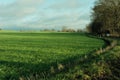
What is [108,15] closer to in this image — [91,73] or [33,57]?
[33,57]

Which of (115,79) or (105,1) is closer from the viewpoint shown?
(115,79)

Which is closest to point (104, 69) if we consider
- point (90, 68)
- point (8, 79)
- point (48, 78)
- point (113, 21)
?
point (90, 68)

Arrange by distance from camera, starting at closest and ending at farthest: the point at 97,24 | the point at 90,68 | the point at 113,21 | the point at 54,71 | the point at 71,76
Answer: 1. the point at 71,76
2. the point at 54,71
3. the point at 90,68
4. the point at 113,21
5. the point at 97,24

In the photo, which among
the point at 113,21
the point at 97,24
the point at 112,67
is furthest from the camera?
the point at 97,24

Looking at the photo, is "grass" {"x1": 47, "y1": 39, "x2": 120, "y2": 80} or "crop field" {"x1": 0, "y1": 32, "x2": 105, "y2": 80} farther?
"crop field" {"x1": 0, "y1": 32, "x2": 105, "y2": 80}

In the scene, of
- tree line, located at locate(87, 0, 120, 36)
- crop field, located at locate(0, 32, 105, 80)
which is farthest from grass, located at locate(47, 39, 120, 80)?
tree line, located at locate(87, 0, 120, 36)

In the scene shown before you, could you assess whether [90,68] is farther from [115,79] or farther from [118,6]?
[118,6]

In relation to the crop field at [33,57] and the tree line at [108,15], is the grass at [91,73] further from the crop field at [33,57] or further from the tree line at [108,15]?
the tree line at [108,15]

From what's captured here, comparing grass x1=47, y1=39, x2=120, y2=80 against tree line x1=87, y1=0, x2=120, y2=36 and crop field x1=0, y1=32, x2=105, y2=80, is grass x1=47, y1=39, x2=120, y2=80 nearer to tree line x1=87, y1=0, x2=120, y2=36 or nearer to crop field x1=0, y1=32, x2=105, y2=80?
crop field x1=0, y1=32, x2=105, y2=80

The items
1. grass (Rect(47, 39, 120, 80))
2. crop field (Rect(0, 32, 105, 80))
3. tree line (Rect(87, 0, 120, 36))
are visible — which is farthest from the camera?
tree line (Rect(87, 0, 120, 36))

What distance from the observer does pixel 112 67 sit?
57.4 feet

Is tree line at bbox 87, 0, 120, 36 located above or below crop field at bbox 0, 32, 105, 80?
above

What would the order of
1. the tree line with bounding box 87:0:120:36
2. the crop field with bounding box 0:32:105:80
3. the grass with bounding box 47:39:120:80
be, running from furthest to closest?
the tree line with bounding box 87:0:120:36 < the crop field with bounding box 0:32:105:80 < the grass with bounding box 47:39:120:80

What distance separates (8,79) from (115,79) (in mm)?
5557
